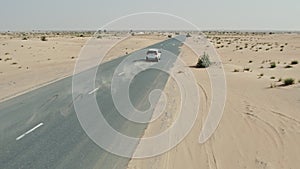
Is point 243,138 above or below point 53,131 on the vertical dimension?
below

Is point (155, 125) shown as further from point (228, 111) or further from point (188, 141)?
point (228, 111)

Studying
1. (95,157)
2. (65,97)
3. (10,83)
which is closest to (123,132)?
(95,157)

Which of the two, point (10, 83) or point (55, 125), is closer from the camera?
point (55, 125)

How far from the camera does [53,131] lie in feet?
34.0

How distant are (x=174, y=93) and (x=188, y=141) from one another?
25.0 feet

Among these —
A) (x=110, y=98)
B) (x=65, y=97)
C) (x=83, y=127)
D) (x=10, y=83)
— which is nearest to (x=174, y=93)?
(x=110, y=98)

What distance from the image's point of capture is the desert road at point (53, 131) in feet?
25.9

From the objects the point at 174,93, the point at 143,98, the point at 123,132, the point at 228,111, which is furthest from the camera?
the point at 174,93

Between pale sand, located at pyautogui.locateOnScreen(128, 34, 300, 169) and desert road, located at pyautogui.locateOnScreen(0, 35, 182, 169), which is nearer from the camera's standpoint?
desert road, located at pyautogui.locateOnScreen(0, 35, 182, 169)

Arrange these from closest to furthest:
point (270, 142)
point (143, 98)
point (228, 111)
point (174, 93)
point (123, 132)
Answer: point (270, 142), point (123, 132), point (228, 111), point (143, 98), point (174, 93)

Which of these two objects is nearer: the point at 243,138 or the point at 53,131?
the point at 243,138

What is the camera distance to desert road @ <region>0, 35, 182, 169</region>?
7.89 meters

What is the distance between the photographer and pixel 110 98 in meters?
15.9

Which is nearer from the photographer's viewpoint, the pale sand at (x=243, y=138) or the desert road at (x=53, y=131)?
the desert road at (x=53, y=131)
